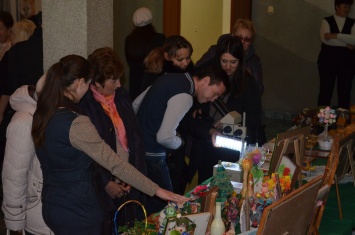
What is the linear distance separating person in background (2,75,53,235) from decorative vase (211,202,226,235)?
0.95 metres

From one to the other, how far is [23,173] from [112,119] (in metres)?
0.84

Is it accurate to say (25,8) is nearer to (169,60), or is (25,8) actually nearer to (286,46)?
(286,46)

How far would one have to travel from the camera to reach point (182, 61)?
17.6ft

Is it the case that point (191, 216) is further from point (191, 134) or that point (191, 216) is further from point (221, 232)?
point (191, 134)

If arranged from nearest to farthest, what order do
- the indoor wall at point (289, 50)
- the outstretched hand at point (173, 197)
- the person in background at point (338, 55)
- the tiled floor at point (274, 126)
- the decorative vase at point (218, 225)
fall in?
the decorative vase at point (218, 225)
the outstretched hand at point (173, 197)
the person in background at point (338, 55)
the tiled floor at point (274, 126)
the indoor wall at point (289, 50)

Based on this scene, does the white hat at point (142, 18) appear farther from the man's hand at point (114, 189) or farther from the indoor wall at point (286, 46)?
the man's hand at point (114, 189)

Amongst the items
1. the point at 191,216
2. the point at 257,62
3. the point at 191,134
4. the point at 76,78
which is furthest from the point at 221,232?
the point at 257,62

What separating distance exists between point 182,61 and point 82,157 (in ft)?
6.55

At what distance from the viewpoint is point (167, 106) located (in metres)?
4.58

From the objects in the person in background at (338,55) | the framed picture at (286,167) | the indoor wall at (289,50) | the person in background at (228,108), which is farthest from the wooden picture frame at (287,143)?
the indoor wall at (289,50)

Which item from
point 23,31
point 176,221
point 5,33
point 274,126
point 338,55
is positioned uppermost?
point 23,31

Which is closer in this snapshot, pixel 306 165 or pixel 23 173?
pixel 23 173

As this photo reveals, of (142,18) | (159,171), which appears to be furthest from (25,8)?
(159,171)

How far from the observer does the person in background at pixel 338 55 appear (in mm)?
9039
